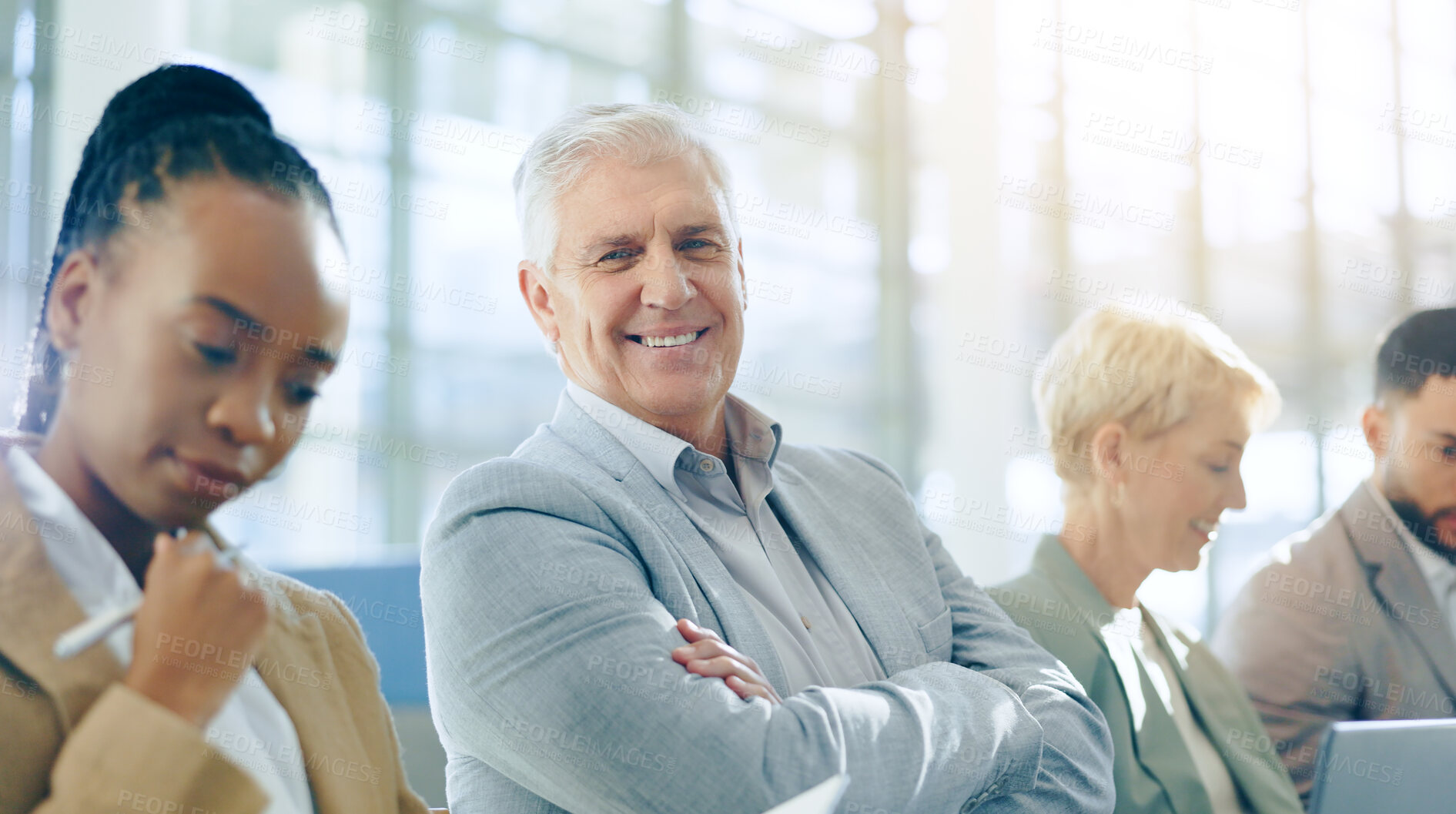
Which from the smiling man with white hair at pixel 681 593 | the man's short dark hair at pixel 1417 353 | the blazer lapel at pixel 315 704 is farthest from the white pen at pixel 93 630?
the man's short dark hair at pixel 1417 353

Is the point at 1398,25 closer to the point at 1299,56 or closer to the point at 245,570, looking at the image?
the point at 1299,56

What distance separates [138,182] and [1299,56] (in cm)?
494

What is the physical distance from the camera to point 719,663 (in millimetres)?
1228

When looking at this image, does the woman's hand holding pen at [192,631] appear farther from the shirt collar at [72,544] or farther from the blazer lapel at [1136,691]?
the blazer lapel at [1136,691]

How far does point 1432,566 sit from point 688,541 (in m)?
1.97

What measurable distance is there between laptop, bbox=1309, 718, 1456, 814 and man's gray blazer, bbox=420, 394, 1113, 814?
294 mm

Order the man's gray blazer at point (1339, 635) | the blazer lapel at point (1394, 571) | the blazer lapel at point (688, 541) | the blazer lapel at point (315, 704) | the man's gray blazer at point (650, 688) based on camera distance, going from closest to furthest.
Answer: the blazer lapel at point (315, 704), the man's gray blazer at point (650, 688), the blazer lapel at point (688, 541), the man's gray blazer at point (1339, 635), the blazer lapel at point (1394, 571)

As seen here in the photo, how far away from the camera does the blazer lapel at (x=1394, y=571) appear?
239 cm

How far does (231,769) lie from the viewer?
3.21 ft

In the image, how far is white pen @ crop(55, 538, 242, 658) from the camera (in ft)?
3.03

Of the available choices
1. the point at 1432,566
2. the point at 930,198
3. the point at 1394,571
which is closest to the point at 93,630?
the point at 1394,571

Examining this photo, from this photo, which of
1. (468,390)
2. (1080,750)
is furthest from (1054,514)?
(468,390)

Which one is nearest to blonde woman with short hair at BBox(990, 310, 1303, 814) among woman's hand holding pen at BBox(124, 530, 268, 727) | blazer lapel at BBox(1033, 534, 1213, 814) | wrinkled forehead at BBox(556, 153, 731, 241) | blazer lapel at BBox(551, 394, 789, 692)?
blazer lapel at BBox(1033, 534, 1213, 814)

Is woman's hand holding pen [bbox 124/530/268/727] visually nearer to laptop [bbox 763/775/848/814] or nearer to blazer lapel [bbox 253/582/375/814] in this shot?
blazer lapel [bbox 253/582/375/814]
